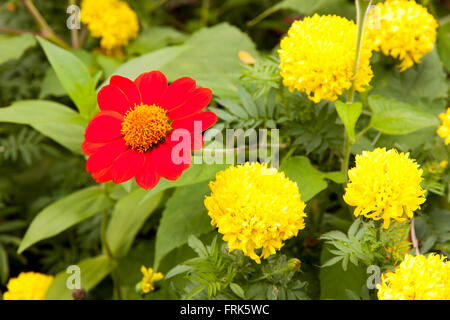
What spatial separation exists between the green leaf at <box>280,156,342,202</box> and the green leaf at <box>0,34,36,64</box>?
2.28 feet

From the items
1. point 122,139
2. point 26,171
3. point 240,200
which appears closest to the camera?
point 240,200

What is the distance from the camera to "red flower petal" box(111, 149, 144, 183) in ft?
2.05

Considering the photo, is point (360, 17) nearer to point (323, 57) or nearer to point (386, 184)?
point (323, 57)

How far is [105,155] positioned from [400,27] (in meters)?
0.53

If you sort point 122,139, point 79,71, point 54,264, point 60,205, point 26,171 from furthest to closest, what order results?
1. point 26,171
2. point 54,264
3. point 60,205
4. point 79,71
5. point 122,139

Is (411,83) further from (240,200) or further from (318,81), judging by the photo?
(240,200)

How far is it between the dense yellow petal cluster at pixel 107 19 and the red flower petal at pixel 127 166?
61 cm

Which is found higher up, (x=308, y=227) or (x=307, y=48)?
(x=307, y=48)

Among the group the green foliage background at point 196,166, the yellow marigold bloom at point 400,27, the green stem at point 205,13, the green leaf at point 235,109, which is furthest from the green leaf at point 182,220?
the green stem at point 205,13

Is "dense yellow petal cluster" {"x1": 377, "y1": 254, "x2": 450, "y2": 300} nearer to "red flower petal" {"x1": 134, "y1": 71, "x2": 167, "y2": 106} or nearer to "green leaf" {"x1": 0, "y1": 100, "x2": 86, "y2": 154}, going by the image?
"red flower petal" {"x1": 134, "y1": 71, "x2": 167, "y2": 106}

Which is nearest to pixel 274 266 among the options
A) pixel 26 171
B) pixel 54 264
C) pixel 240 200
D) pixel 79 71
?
pixel 240 200

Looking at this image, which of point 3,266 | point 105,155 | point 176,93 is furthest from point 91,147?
point 3,266
